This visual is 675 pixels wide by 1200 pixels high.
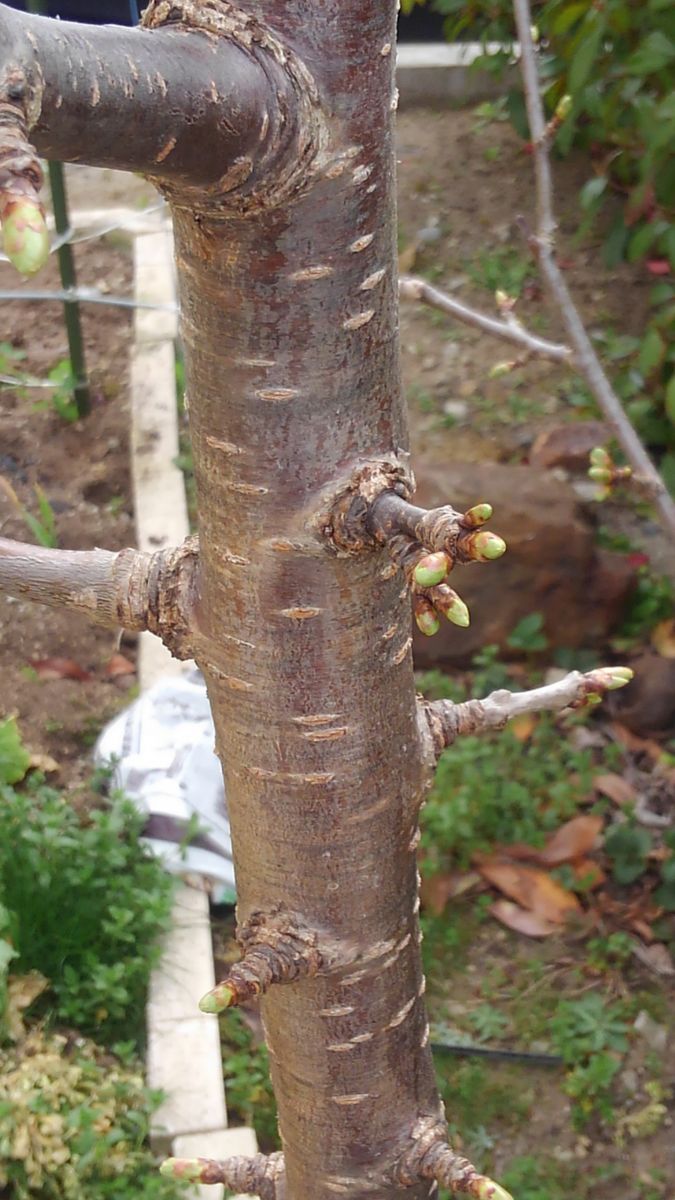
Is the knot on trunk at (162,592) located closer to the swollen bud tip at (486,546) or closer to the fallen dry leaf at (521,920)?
the swollen bud tip at (486,546)

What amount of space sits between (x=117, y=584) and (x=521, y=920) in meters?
2.26

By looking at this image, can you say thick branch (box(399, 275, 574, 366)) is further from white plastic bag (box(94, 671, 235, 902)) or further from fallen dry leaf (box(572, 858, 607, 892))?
fallen dry leaf (box(572, 858, 607, 892))

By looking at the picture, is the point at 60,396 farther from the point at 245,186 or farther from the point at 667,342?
the point at 245,186

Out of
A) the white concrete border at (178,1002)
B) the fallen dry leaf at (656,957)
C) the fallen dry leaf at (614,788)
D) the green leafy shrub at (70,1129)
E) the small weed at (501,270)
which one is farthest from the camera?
the small weed at (501,270)

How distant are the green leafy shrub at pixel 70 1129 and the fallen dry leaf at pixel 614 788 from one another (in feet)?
4.76

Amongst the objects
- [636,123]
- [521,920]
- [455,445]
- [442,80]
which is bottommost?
[521,920]

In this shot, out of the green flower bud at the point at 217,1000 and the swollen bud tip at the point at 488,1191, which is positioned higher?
the green flower bud at the point at 217,1000

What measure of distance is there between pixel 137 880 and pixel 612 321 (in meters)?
3.13

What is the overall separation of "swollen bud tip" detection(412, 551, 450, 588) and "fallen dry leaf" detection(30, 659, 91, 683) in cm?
276

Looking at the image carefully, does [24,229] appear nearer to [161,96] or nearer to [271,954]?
[161,96]

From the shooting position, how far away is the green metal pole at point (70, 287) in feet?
12.1

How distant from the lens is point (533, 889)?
3094 millimetres

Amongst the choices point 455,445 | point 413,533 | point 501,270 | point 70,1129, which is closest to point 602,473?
point 413,533

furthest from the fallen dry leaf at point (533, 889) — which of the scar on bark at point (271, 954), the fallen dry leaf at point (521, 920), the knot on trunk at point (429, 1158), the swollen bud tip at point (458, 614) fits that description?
the swollen bud tip at point (458, 614)
